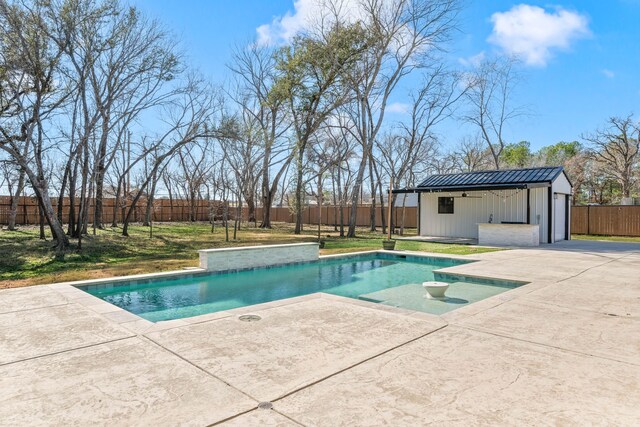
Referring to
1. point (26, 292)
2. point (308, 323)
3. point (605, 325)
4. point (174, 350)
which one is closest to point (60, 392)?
point (174, 350)

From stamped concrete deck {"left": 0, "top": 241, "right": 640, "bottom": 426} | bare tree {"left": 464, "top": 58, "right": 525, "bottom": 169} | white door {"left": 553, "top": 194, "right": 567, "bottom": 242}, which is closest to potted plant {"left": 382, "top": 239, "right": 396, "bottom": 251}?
white door {"left": 553, "top": 194, "right": 567, "bottom": 242}

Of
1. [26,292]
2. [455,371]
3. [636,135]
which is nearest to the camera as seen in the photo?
[455,371]

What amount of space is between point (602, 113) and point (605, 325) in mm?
25464

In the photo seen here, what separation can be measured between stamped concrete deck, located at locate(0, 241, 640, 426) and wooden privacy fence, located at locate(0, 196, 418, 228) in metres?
16.9

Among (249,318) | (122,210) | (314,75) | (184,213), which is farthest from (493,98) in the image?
(122,210)

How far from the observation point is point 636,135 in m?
23.3

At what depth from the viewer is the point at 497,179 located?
14656 millimetres

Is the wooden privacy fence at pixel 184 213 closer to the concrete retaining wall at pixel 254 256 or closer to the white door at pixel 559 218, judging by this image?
the white door at pixel 559 218

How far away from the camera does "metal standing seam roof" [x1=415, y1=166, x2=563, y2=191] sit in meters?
13.5

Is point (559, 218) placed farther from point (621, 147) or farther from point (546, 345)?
point (546, 345)

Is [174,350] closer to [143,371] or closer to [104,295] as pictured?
[143,371]

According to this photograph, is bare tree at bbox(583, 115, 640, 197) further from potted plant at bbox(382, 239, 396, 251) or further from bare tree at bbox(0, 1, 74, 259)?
bare tree at bbox(0, 1, 74, 259)

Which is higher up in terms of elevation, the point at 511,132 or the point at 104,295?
the point at 511,132

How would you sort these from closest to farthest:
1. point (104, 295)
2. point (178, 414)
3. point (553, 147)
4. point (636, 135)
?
point (178, 414)
point (104, 295)
point (636, 135)
point (553, 147)
